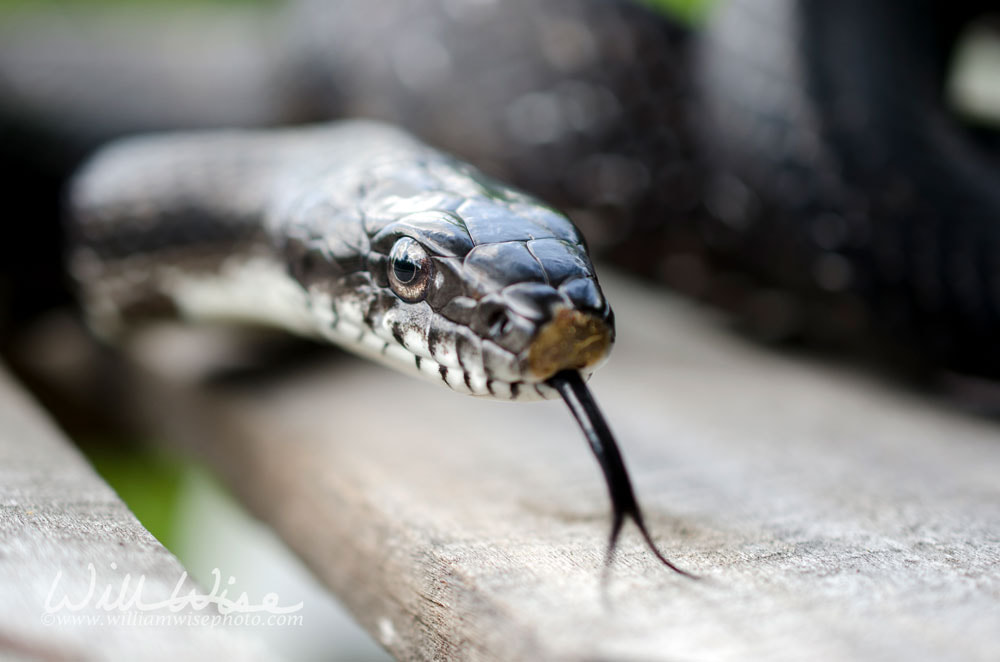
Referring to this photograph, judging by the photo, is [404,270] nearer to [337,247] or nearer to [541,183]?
[337,247]

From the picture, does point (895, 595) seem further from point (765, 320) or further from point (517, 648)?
point (765, 320)

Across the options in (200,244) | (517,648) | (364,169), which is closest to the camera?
(517,648)

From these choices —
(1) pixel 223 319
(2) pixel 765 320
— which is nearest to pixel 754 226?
(2) pixel 765 320

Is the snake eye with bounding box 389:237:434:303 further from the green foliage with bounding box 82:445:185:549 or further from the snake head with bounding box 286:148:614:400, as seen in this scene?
the green foliage with bounding box 82:445:185:549

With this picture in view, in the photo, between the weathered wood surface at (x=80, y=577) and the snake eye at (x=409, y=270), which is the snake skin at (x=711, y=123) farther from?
the weathered wood surface at (x=80, y=577)

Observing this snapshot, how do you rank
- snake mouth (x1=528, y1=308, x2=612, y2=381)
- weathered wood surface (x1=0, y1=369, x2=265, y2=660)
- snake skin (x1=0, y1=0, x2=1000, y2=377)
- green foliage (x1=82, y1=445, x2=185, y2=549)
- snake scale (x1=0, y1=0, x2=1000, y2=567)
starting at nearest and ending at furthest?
1. weathered wood surface (x1=0, y1=369, x2=265, y2=660)
2. snake mouth (x1=528, y1=308, x2=612, y2=381)
3. snake scale (x1=0, y1=0, x2=1000, y2=567)
4. snake skin (x1=0, y1=0, x2=1000, y2=377)
5. green foliage (x1=82, y1=445, x2=185, y2=549)

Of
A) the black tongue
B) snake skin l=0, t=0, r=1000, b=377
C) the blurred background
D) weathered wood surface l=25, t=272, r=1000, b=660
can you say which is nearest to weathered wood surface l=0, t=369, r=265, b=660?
weathered wood surface l=25, t=272, r=1000, b=660
